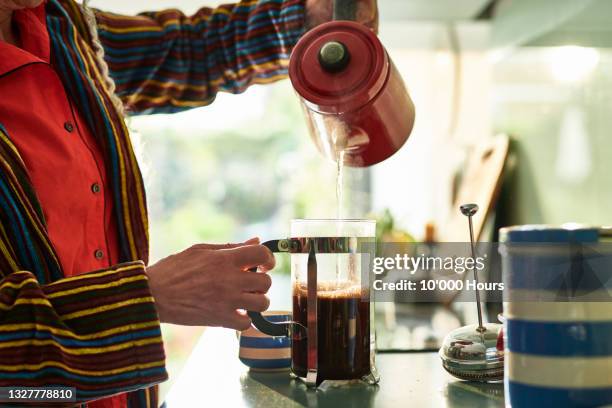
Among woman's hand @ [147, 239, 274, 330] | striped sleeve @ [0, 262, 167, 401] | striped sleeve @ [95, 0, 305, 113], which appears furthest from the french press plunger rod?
striped sleeve @ [95, 0, 305, 113]

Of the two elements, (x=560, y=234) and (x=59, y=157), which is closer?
(x=560, y=234)

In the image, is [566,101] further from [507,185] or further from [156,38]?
[156,38]

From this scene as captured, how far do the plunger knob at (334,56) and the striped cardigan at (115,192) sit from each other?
0.31 metres

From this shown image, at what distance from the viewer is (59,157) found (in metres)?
0.82

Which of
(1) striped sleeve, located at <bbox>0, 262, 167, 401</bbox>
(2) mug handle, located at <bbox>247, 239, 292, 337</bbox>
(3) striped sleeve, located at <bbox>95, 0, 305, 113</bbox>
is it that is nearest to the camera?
(1) striped sleeve, located at <bbox>0, 262, 167, 401</bbox>

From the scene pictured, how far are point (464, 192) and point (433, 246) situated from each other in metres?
0.27

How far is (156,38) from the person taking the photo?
1.18 meters

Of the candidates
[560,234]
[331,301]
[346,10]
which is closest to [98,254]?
[331,301]

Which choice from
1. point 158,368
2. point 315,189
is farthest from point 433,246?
point 315,189

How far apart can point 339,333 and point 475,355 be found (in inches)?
6.9

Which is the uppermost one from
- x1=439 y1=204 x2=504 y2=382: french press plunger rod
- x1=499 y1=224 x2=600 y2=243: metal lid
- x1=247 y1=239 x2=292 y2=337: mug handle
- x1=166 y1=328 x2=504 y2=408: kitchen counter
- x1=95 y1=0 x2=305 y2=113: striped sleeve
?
x1=95 y1=0 x2=305 y2=113: striped sleeve

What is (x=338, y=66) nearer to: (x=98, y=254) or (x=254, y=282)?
(x=254, y=282)

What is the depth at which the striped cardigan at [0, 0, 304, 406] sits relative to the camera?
0.65 metres

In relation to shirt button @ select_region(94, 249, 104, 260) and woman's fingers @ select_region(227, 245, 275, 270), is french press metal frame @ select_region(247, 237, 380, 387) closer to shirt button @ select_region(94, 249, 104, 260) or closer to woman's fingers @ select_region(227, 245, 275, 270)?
woman's fingers @ select_region(227, 245, 275, 270)
